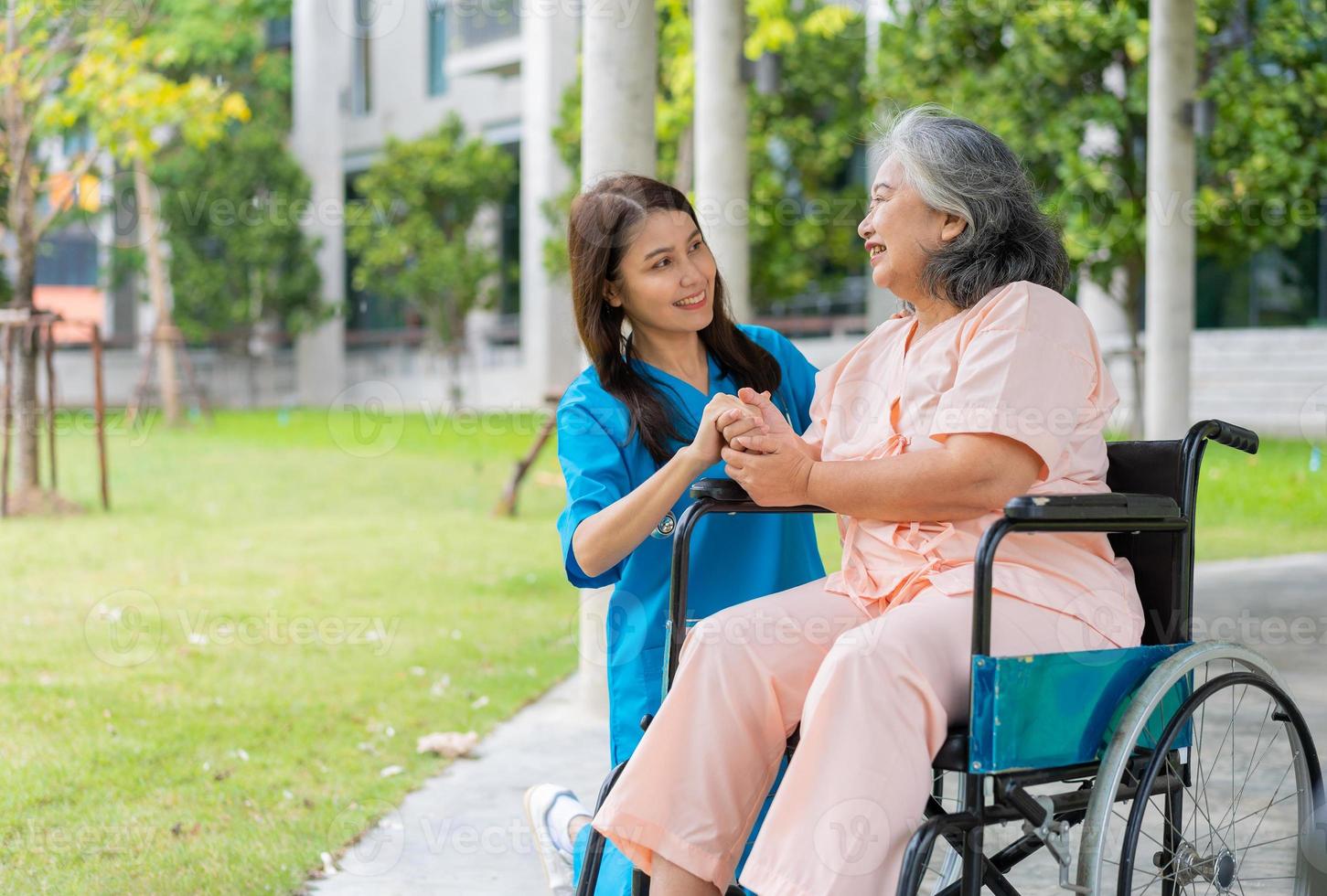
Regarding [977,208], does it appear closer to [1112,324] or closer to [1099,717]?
[1099,717]

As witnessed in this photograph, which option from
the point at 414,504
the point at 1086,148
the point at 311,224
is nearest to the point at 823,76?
the point at 1086,148

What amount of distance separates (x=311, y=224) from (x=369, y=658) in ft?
67.2

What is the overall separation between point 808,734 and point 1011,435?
515mm

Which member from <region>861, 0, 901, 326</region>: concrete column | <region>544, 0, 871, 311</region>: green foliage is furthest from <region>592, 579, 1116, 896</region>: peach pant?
<region>544, 0, 871, 311</region>: green foliage

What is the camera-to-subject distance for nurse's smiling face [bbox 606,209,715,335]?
104 inches

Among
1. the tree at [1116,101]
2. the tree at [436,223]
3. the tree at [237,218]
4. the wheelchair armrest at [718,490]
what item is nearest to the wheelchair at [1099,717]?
the wheelchair armrest at [718,490]

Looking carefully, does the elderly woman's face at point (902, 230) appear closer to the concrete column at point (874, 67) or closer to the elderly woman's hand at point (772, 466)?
the elderly woman's hand at point (772, 466)

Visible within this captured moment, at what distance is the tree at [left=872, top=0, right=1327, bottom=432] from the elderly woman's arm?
970cm

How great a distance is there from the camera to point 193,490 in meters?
11.0

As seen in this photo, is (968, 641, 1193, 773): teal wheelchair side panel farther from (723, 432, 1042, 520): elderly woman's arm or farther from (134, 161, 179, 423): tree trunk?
(134, 161, 179, 423): tree trunk

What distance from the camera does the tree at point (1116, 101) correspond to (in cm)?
1159

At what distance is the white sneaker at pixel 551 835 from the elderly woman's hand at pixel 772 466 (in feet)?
2.97

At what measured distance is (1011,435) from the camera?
84.0 inches

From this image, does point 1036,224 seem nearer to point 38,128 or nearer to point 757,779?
point 757,779
